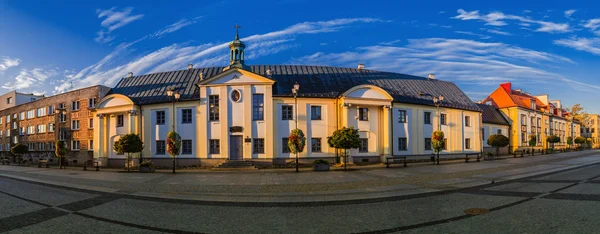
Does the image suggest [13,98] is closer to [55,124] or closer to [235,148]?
[55,124]

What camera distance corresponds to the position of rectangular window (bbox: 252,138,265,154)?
95.0 ft

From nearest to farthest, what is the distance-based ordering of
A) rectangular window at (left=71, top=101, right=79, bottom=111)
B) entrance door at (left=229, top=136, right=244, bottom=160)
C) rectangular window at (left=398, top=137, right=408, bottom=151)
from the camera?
entrance door at (left=229, top=136, right=244, bottom=160), rectangular window at (left=398, top=137, right=408, bottom=151), rectangular window at (left=71, top=101, right=79, bottom=111)

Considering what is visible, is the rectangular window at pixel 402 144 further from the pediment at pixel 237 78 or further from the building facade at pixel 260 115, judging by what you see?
the pediment at pixel 237 78

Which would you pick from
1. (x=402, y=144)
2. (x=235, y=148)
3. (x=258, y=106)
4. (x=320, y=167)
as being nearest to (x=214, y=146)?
(x=235, y=148)

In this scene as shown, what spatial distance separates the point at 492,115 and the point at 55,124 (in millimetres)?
65265

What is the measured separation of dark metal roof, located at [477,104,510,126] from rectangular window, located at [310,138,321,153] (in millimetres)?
29845

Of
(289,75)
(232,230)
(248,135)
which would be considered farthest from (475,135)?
(232,230)

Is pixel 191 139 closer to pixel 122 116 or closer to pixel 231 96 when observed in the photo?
pixel 231 96

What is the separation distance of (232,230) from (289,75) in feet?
91.2

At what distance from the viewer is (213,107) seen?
29.5 m

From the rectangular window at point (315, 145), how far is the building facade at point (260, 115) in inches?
3.8

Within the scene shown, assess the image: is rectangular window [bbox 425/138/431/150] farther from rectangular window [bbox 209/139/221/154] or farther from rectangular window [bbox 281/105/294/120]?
rectangular window [bbox 209/139/221/154]

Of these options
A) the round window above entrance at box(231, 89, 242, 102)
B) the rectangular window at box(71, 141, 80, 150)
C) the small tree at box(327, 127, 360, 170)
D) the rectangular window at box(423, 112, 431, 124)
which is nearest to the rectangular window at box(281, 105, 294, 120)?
the round window above entrance at box(231, 89, 242, 102)

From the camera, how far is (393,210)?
29.2 feet
